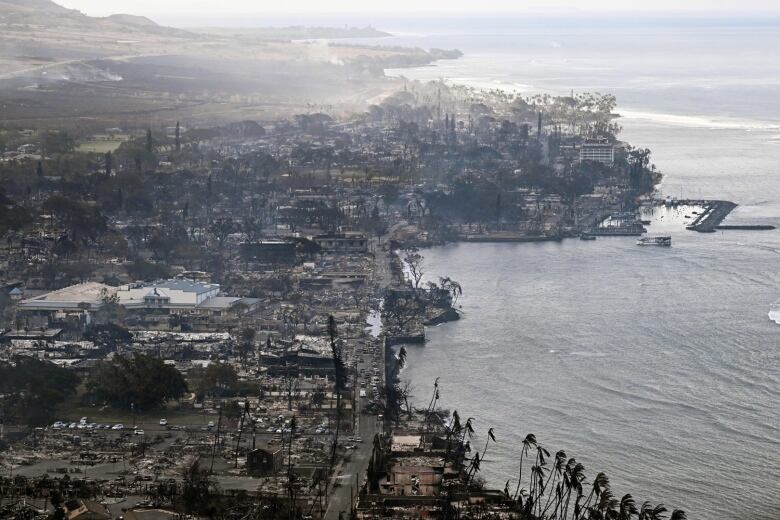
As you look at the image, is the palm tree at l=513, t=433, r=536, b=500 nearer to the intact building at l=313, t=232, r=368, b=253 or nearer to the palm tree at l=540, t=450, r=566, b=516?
the palm tree at l=540, t=450, r=566, b=516

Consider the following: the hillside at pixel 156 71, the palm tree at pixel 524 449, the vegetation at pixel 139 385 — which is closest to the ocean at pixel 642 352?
the palm tree at pixel 524 449

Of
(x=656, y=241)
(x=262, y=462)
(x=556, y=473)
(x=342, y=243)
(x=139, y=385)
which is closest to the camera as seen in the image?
(x=556, y=473)

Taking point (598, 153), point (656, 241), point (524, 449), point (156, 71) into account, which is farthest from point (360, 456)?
point (156, 71)

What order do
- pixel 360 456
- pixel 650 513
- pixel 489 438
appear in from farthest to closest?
pixel 489 438, pixel 360 456, pixel 650 513

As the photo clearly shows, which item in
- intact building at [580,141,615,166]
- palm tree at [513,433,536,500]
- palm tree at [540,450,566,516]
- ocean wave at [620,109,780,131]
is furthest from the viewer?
ocean wave at [620,109,780,131]

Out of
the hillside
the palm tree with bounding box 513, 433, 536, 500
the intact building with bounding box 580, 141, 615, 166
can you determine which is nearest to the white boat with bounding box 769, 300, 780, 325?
the palm tree with bounding box 513, 433, 536, 500

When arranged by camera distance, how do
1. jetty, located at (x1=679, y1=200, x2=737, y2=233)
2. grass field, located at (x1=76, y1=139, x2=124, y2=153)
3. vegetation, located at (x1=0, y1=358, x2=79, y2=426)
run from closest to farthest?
1. vegetation, located at (x1=0, y1=358, x2=79, y2=426)
2. jetty, located at (x1=679, y1=200, x2=737, y2=233)
3. grass field, located at (x1=76, y1=139, x2=124, y2=153)

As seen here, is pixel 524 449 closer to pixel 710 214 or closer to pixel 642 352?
pixel 642 352
